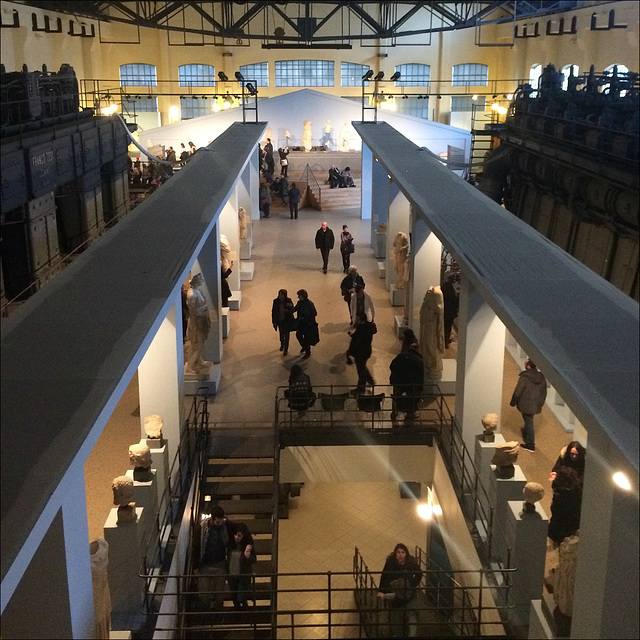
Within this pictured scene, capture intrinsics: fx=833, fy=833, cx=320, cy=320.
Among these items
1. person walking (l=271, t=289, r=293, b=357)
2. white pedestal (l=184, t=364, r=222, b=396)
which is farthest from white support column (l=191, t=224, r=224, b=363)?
person walking (l=271, t=289, r=293, b=357)

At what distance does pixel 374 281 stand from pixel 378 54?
98.0 ft

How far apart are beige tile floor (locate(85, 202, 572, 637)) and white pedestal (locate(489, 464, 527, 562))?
1361 millimetres

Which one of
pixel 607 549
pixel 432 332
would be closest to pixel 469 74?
pixel 432 332

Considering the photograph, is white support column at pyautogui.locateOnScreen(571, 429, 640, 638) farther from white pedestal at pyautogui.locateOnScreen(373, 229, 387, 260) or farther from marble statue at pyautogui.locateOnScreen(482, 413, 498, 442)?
white pedestal at pyautogui.locateOnScreen(373, 229, 387, 260)

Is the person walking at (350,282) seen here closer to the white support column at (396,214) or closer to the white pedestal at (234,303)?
the white pedestal at (234,303)

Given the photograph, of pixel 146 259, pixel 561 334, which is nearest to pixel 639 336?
pixel 561 334

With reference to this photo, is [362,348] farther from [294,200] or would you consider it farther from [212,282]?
[294,200]

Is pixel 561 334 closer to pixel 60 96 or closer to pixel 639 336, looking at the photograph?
pixel 639 336

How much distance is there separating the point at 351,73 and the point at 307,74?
8.03ft

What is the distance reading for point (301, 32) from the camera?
28906 millimetres

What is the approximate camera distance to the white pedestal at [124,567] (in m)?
6.94

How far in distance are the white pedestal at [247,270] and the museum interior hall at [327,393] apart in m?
0.09

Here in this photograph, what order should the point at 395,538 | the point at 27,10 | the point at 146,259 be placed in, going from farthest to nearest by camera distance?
the point at 27,10, the point at 395,538, the point at 146,259

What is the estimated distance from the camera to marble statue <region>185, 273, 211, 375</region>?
11062mm
